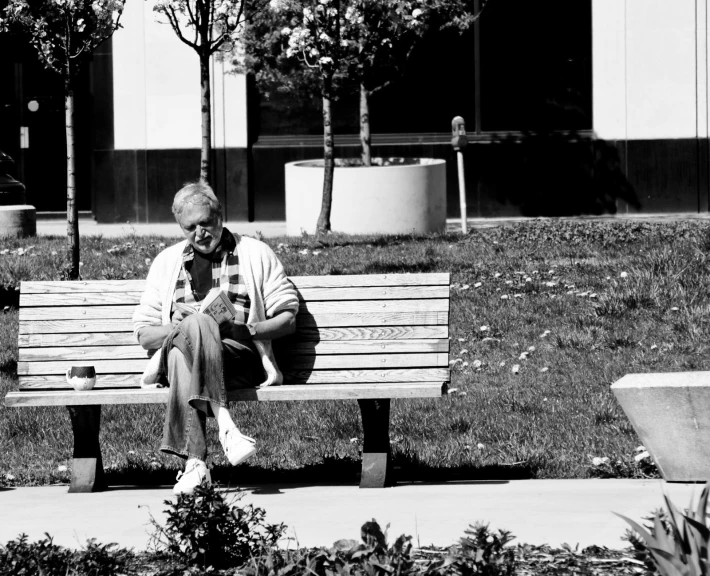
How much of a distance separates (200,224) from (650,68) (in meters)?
11.2

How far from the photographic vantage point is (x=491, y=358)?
8250 mm

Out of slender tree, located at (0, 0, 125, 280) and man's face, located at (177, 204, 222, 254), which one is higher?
slender tree, located at (0, 0, 125, 280)

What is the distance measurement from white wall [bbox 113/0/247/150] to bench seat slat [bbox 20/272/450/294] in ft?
33.5

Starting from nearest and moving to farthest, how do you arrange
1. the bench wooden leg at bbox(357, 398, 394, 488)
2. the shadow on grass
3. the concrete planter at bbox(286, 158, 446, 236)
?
the bench wooden leg at bbox(357, 398, 394, 488) → the shadow on grass → the concrete planter at bbox(286, 158, 446, 236)

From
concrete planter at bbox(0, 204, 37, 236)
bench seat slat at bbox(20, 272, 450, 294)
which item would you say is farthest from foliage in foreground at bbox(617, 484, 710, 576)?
concrete planter at bbox(0, 204, 37, 236)

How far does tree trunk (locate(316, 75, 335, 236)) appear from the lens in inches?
501

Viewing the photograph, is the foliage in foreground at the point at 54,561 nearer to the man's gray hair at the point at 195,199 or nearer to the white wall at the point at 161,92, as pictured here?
the man's gray hair at the point at 195,199

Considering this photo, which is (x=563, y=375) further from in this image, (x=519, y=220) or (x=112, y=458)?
(x=519, y=220)

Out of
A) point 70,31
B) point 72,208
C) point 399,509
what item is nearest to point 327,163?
point 72,208

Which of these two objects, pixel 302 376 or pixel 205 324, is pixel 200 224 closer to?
pixel 205 324

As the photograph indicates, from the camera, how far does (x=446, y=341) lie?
5.88m

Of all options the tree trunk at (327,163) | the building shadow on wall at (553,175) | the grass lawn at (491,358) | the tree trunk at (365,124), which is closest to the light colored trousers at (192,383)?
the grass lawn at (491,358)

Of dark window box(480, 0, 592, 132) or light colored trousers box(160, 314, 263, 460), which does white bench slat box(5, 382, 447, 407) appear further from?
dark window box(480, 0, 592, 132)

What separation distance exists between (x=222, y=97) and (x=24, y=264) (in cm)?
598
